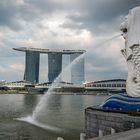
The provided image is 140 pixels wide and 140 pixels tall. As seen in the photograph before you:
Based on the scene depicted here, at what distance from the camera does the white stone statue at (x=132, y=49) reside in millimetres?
22117

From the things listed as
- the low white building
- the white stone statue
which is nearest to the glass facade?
the low white building

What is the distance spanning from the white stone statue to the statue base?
96 cm

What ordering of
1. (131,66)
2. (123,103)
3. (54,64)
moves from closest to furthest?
(123,103) < (131,66) < (54,64)

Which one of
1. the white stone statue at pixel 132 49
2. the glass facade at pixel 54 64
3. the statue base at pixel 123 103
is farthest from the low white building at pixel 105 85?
the statue base at pixel 123 103

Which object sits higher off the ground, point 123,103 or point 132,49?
point 132,49

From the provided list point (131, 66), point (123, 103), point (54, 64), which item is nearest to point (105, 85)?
point (54, 64)

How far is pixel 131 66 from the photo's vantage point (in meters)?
22.9

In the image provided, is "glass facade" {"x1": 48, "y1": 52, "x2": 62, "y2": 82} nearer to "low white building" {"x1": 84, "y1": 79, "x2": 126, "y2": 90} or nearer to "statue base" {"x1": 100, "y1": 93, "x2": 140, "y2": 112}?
"low white building" {"x1": 84, "y1": 79, "x2": 126, "y2": 90}

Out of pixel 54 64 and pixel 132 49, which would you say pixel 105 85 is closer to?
pixel 54 64

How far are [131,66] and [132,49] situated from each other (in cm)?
132

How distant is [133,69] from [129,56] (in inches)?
44.7

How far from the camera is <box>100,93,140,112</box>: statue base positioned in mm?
20122

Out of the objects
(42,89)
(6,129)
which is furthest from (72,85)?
(6,129)

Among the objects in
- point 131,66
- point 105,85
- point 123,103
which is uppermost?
point 105,85
